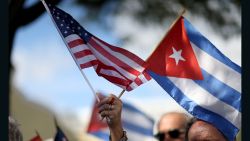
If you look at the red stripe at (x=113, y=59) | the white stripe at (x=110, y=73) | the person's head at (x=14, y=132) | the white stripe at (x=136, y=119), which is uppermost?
the red stripe at (x=113, y=59)

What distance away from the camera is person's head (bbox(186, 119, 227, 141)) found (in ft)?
11.6

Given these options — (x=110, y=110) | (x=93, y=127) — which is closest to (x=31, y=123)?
(x=93, y=127)

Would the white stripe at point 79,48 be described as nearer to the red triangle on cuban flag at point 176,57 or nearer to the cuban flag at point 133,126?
the red triangle on cuban flag at point 176,57

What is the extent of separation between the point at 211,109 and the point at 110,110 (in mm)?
972

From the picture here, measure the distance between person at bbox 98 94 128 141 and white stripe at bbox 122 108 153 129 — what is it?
12.5ft

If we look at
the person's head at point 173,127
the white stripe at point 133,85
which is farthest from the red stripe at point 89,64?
the person's head at point 173,127

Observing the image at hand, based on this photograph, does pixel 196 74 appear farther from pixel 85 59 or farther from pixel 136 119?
pixel 136 119

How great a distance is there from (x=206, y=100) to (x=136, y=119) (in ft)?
10.1

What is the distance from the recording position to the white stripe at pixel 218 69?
4.26m

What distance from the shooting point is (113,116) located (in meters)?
3.36

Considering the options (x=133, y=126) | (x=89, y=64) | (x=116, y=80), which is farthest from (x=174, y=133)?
(x=133, y=126)

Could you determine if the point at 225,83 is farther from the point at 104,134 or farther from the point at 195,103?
the point at 104,134

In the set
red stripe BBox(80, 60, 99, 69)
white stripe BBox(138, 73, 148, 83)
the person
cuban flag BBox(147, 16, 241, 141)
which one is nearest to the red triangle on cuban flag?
cuban flag BBox(147, 16, 241, 141)

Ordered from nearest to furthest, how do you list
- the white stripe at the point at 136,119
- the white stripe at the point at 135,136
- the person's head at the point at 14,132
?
the person's head at the point at 14,132
the white stripe at the point at 135,136
the white stripe at the point at 136,119
